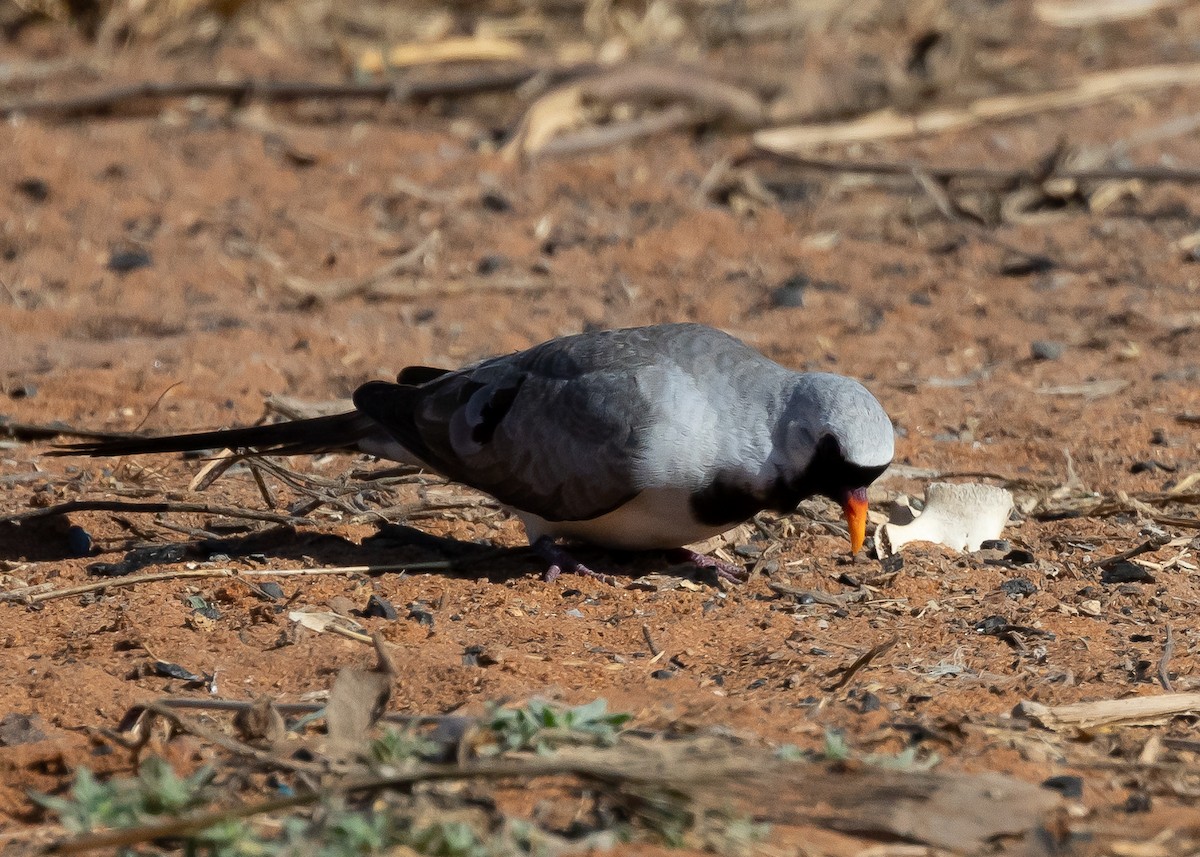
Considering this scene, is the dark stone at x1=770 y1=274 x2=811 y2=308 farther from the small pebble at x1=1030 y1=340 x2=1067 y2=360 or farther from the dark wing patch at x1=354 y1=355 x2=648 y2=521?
the dark wing patch at x1=354 y1=355 x2=648 y2=521

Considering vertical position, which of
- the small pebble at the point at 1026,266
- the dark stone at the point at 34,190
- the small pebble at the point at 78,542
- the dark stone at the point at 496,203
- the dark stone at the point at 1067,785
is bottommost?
the dark stone at the point at 1067,785

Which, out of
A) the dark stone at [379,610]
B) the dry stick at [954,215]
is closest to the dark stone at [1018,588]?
the dark stone at [379,610]

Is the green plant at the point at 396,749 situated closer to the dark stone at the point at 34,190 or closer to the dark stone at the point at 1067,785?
the dark stone at the point at 1067,785

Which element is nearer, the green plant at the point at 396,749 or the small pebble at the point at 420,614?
the green plant at the point at 396,749

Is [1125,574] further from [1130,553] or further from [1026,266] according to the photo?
[1026,266]

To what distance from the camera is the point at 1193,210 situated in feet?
30.7

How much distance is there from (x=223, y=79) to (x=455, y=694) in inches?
313

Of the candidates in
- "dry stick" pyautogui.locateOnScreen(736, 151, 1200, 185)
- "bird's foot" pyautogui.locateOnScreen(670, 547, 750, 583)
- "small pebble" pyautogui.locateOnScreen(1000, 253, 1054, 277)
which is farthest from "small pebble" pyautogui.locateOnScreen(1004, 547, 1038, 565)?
"dry stick" pyautogui.locateOnScreen(736, 151, 1200, 185)

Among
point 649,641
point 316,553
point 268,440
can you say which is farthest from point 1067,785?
point 268,440

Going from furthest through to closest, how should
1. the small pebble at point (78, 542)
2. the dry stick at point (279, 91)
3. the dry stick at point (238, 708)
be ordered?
1. the dry stick at point (279, 91)
2. the small pebble at point (78, 542)
3. the dry stick at point (238, 708)

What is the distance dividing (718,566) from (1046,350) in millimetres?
2856

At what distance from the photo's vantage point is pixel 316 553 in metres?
5.52

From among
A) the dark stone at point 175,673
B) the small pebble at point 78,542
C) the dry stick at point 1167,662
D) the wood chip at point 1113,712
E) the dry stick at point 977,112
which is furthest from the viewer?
the dry stick at point 977,112

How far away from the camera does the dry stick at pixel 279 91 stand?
34.6 ft
